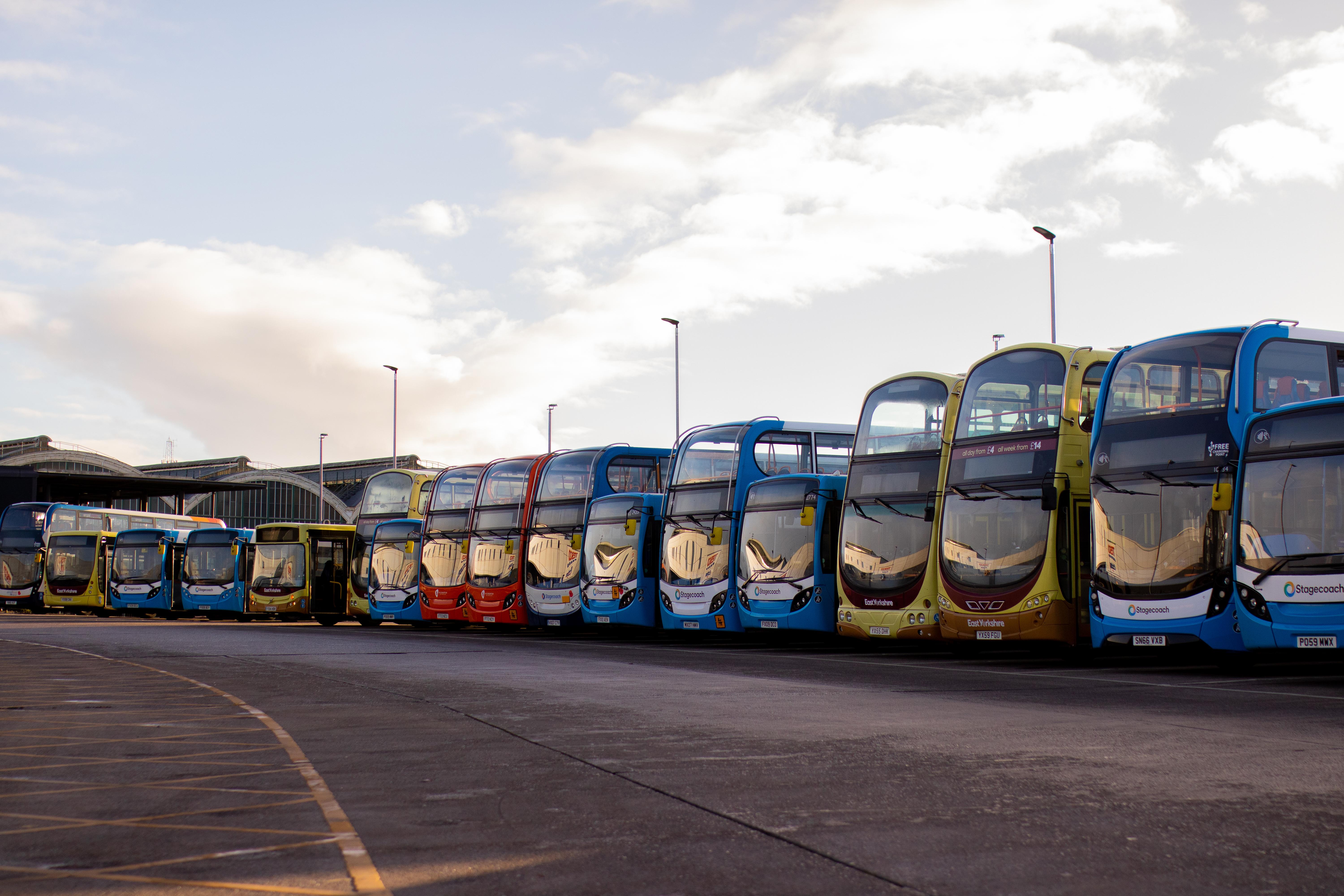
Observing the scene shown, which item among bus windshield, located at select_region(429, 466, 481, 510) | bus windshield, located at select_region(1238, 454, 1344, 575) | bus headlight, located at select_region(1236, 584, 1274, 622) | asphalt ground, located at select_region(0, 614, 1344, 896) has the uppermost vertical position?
bus windshield, located at select_region(429, 466, 481, 510)

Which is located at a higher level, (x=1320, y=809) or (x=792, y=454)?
(x=792, y=454)

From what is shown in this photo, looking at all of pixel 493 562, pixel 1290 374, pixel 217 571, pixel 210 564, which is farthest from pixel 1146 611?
pixel 210 564

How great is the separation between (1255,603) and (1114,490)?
2.71 meters

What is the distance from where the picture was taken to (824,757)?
26.5ft

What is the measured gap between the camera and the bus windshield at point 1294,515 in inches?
548

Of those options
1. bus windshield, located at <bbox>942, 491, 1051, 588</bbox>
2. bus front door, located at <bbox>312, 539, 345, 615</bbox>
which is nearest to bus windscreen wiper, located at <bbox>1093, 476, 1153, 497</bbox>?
bus windshield, located at <bbox>942, 491, 1051, 588</bbox>

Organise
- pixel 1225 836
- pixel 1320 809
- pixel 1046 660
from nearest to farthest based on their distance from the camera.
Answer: pixel 1225 836 < pixel 1320 809 < pixel 1046 660

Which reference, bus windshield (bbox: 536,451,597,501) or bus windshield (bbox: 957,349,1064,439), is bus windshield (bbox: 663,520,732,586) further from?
bus windshield (bbox: 957,349,1064,439)

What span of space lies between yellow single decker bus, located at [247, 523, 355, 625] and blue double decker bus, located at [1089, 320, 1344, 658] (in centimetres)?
2544

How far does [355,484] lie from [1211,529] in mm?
84197

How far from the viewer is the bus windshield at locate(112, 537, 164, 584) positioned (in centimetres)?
4081

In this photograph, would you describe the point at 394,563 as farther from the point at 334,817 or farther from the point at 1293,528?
the point at 334,817

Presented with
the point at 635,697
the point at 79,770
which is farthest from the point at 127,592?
the point at 79,770

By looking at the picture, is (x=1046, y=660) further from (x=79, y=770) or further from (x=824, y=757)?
(x=79, y=770)
